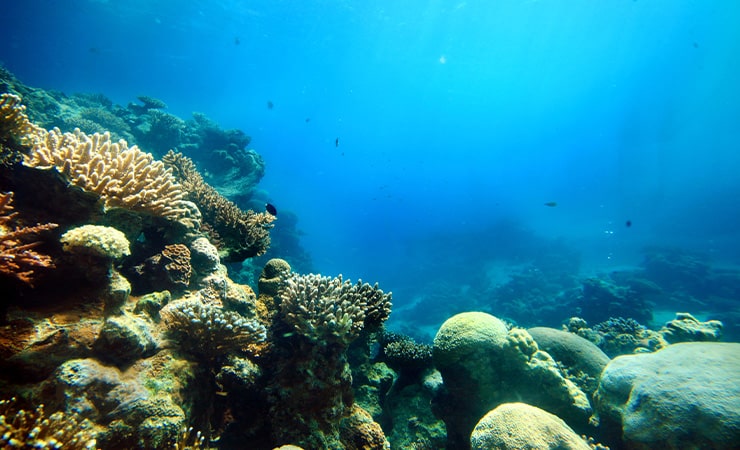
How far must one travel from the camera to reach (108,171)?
3.84 metres

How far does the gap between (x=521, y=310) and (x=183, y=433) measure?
26567 millimetres

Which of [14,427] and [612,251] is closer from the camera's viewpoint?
[14,427]

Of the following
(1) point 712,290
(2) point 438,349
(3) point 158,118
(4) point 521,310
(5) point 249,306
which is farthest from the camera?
(1) point 712,290

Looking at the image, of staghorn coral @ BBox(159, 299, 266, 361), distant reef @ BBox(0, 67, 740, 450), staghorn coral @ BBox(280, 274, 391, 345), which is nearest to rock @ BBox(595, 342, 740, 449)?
distant reef @ BBox(0, 67, 740, 450)

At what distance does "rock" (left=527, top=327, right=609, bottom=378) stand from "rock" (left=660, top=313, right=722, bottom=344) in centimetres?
338

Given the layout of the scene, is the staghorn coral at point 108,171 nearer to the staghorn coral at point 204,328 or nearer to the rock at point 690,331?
the staghorn coral at point 204,328

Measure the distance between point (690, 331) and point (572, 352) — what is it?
441 cm

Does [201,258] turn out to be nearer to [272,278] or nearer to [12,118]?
[272,278]

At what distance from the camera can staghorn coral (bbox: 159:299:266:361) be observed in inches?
144

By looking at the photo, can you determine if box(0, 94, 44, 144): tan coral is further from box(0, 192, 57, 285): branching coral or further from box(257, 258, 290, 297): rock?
box(257, 258, 290, 297): rock

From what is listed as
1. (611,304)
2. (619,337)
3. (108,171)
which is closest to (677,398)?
(619,337)

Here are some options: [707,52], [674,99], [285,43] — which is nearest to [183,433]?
[285,43]

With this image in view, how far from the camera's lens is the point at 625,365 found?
5020mm

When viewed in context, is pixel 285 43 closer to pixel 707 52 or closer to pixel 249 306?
pixel 249 306
